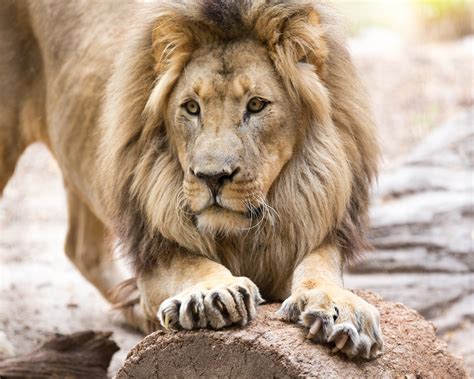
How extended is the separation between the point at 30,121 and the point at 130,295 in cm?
136

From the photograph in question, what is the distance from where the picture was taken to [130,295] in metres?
4.75

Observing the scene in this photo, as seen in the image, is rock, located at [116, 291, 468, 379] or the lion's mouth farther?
the lion's mouth

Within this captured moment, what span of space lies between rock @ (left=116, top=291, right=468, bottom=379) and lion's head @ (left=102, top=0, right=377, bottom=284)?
48cm

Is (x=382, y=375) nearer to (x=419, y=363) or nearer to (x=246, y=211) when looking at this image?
(x=419, y=363)

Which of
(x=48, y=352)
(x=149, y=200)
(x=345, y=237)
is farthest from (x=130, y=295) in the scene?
(x=345, y=237)

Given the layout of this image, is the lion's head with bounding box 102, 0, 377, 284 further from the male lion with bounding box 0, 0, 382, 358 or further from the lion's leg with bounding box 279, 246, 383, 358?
the lion's leg with bounding box 279, 246, 383, 358

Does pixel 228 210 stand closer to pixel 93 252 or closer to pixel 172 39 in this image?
pixel 172 39

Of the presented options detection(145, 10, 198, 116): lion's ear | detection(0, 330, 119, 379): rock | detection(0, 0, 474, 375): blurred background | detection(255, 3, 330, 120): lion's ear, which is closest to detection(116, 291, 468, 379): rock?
detection(255, 3, 330, 120): lion's ear

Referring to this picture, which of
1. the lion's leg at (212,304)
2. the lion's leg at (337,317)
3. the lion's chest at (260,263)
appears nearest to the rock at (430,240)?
the lion's chest at (260,263)

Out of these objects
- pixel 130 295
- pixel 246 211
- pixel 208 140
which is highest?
pixel 208 140

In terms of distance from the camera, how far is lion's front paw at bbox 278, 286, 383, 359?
2994 mm

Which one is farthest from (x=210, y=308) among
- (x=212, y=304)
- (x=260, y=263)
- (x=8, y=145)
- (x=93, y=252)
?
(x=93, y=252)

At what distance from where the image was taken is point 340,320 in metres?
3.04

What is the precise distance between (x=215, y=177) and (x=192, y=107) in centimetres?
42
